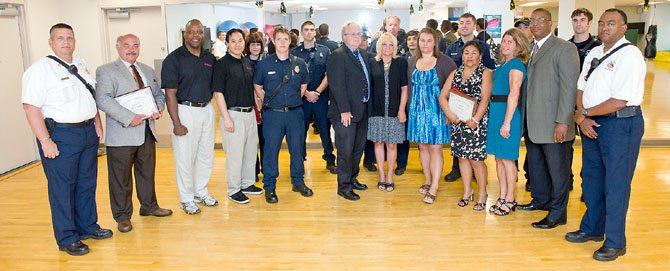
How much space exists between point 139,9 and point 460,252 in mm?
5919

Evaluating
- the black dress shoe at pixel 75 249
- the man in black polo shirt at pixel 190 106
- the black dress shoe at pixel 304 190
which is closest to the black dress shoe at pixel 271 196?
the black dress shoe at pixel 304 190

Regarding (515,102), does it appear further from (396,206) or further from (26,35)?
(26,35)

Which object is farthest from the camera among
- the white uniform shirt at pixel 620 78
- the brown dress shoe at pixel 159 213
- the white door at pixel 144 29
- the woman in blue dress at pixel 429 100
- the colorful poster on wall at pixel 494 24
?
the colorful poster on wall at pixel 494 24

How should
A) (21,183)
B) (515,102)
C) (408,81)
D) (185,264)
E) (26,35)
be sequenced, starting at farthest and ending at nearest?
(26,35) < (21,183) < (408,81) < (515,102) < (185,264)

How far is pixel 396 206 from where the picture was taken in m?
4.82

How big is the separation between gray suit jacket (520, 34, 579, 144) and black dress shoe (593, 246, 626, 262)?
868 millimetres

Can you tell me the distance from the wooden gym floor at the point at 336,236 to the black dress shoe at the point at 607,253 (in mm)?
55

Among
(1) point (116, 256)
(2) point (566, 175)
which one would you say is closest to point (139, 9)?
(1) point (116, 256)

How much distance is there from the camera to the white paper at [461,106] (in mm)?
4379

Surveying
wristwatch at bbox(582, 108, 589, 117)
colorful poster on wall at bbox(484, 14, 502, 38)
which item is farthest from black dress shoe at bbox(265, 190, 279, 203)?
colorful poster on wall at bbox(484, 14, 502, 38)

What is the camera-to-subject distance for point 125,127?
411cm

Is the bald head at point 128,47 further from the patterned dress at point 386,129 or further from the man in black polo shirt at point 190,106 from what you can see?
the patterned dress at point 386,129

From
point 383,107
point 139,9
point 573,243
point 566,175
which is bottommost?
point 573,243

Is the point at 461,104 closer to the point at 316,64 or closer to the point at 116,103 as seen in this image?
the point at 316,64
